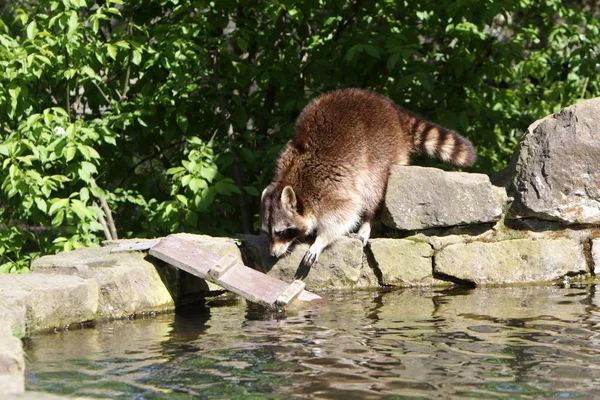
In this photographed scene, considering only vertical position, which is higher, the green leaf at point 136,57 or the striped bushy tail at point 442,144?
the green leaf at point 136,57

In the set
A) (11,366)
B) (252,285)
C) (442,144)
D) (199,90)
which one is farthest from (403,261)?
(11,366)

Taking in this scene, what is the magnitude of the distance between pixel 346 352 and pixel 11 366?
1766 mm

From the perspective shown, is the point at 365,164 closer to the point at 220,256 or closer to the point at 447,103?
the point at 220,256

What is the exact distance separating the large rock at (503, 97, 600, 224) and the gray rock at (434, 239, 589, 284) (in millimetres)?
268

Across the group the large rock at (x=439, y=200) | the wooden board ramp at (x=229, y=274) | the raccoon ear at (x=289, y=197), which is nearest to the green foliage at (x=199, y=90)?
the raccoon ear at (x=289, y=197)

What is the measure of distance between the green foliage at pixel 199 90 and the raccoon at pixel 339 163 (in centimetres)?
52

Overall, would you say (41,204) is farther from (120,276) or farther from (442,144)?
(442,144)

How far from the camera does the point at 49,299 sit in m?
5.23

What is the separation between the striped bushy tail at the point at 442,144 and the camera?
7.48 m

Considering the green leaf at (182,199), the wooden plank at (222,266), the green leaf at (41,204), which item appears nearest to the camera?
the wooden plank at (222,266)

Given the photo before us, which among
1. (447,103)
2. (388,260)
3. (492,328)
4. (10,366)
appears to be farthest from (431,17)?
(10,366)

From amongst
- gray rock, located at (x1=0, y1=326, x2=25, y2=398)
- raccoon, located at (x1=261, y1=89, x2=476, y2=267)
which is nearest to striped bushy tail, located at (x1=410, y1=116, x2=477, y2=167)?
raccoon, located at (x1=261, y1=89, x2=476, y2=267)

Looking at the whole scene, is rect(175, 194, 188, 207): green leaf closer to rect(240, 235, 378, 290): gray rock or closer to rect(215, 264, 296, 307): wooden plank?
rect(240, 235, 378, 290): gray rock

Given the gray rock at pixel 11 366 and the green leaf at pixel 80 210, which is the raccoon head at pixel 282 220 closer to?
the green leaf at pixel 80 210
